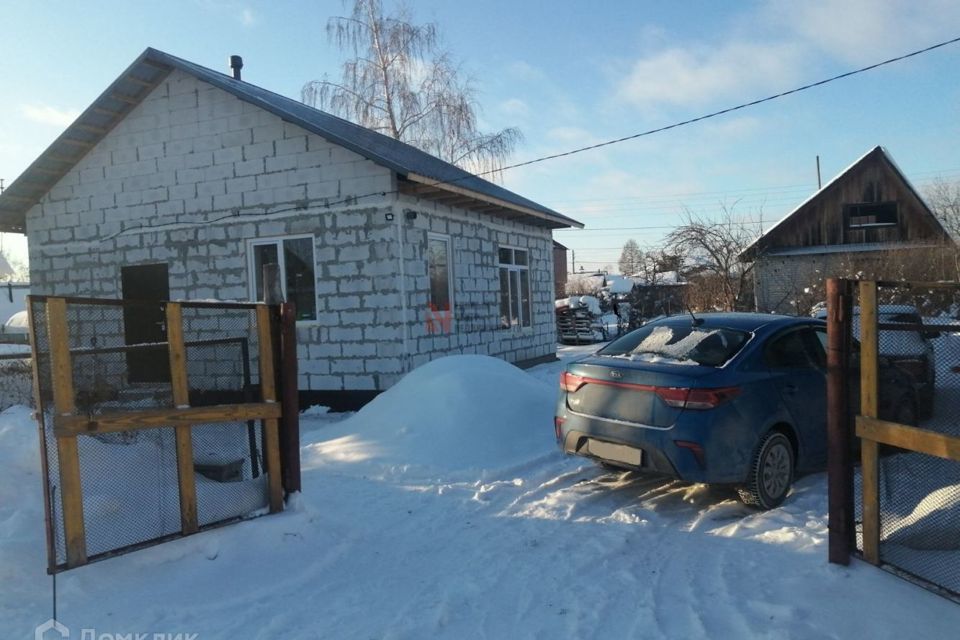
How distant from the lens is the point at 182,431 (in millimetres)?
4316

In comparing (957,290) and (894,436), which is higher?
(957,290)

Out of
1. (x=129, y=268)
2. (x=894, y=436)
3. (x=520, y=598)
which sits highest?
(x=129, y=268)

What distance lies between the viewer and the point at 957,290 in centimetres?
338

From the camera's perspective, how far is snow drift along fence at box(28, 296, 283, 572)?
375 centimetres

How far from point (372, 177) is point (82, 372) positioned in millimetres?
5819

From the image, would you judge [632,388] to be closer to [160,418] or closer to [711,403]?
[711,403]

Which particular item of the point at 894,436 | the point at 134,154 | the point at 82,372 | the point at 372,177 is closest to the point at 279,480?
the point at 82,372

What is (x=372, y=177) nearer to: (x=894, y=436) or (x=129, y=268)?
(x=129, y=268)

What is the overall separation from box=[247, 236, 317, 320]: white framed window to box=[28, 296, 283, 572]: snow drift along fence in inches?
197

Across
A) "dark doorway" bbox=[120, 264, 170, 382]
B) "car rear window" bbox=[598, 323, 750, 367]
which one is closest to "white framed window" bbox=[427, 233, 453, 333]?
"dark doorway" bbox=[120, 264, 170, 382]

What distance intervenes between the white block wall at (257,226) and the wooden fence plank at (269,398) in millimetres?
5183

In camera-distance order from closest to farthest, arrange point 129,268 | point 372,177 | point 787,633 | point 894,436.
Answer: point 787,633 → point 894,436 → point 372,177 → point 129,268

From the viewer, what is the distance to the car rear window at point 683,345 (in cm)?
524

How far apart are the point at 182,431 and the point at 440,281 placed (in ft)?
24.2
